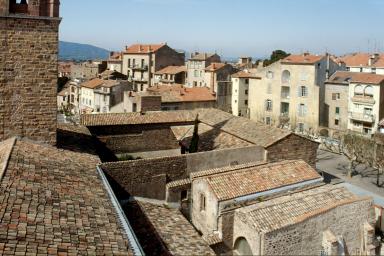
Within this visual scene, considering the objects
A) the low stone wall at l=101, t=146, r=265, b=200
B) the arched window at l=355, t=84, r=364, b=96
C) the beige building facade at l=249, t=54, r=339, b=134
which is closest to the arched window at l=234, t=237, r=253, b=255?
the low stone wall at l=101, t=146, r=265, b=200

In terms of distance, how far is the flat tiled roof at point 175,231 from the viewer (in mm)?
14562

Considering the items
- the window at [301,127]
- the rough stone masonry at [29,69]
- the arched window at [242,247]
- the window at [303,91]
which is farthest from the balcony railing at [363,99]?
the rough stone masonry at [29,69]

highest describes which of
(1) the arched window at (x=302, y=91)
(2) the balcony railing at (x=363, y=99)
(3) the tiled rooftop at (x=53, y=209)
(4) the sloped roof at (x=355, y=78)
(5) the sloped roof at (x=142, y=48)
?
(5) the sloped roof at (x=142, y=48)

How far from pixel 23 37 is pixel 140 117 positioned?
11.3 meters

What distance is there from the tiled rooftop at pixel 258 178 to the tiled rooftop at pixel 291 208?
0.87 metres

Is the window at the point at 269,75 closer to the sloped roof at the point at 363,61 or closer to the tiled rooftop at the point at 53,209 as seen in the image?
the sloped roof at the point at 363,61

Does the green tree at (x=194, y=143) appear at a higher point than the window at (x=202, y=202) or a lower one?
higher

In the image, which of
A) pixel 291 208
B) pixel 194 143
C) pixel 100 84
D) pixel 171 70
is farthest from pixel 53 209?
pixel 171 70

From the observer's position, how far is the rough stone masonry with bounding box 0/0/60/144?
15.9 metres

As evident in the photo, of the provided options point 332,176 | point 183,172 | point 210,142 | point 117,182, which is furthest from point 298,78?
point 117,182

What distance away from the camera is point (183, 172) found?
20438 mm

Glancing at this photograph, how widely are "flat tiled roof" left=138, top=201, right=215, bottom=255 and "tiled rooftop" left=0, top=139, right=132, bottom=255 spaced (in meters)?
3.16

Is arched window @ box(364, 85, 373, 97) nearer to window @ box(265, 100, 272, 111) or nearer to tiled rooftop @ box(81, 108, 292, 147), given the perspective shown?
window @ box(265, 100, 272, 111)

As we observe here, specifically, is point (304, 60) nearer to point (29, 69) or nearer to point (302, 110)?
point (302, 110)
